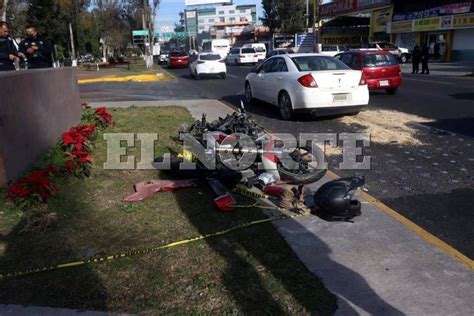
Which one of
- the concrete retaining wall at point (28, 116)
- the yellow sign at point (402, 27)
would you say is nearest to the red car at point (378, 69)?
the concrete retaining wall at point (28, 116)

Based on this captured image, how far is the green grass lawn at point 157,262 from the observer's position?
3219 millimetres

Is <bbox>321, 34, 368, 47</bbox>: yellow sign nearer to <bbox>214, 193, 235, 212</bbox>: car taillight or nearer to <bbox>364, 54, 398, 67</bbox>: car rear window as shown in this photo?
<bbox>364, 54, 398, 67</bbox>: car rear window

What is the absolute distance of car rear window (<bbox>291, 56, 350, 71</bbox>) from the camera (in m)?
10.4

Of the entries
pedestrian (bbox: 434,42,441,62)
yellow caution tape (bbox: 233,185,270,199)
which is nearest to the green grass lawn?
yellow caution tape (bbox: 233,185,270,199)

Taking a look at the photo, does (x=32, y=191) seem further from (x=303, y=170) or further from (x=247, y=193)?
(x=303, y=170)

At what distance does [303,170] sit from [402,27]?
43559 mm

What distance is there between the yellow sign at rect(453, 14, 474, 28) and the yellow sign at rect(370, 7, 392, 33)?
10692mm

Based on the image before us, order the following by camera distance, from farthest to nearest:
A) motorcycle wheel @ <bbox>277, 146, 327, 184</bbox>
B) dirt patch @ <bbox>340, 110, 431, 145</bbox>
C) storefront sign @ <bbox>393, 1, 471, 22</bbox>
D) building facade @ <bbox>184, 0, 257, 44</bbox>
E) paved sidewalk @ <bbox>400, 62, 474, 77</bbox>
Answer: building facade @ <bbox>184, 0, 257, 44</bbox>
storefront sign @ <bbox>393, 1, 471, 22</bbox>
paved sidewalk @ <bbox>400, 62, 474, 77</bbox>
dirt patch @ <bbox>340, 110, 431, 145</bbox>
motorcycle wheel @ <bbox>277, 146, 327, 184</bbox>

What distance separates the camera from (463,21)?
3647 centimetres

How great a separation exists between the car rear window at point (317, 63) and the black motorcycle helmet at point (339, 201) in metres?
6.14

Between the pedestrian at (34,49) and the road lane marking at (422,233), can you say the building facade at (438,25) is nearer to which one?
the pedestrian at (34,49)

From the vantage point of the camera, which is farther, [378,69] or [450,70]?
[450,70]

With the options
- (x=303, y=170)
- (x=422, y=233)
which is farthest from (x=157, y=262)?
(x=303, y=170)

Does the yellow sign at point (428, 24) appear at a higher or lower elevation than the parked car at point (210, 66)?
higher
